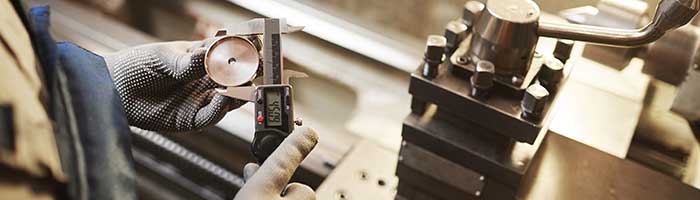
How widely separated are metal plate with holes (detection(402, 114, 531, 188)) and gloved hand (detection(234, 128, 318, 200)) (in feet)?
0.49

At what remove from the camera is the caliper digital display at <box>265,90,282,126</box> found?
2.17 feet

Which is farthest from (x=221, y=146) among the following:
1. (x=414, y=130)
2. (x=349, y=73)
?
(x=414, y=130)

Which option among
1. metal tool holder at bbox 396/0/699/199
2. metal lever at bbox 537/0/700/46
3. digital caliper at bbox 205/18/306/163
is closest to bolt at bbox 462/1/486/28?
metal tool holder at bbox 396/0/699/199

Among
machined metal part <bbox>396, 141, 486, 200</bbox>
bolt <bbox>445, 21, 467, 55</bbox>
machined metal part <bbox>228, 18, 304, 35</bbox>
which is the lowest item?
machined metal part <bbox>396, 141, 486, 200</bbox>

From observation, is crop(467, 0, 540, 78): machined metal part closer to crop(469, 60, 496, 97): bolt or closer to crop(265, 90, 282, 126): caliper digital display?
crop(469, 60, 496, 97): bolt

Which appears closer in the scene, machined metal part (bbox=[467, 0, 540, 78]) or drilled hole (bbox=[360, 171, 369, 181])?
machined metal part (bbox=[467, 0, 540, 78])

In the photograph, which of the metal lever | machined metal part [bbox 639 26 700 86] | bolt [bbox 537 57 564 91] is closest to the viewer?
the metal lever

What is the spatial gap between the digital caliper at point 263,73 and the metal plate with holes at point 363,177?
8.7 inches

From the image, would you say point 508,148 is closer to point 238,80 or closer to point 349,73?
point 238,80

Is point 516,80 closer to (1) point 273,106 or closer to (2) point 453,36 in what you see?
(2) point 453,36

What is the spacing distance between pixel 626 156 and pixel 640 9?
0.20m

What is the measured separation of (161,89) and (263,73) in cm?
17

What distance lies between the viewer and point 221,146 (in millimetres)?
1240

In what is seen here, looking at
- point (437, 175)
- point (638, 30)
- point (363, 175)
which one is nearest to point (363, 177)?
point (363, 175)
